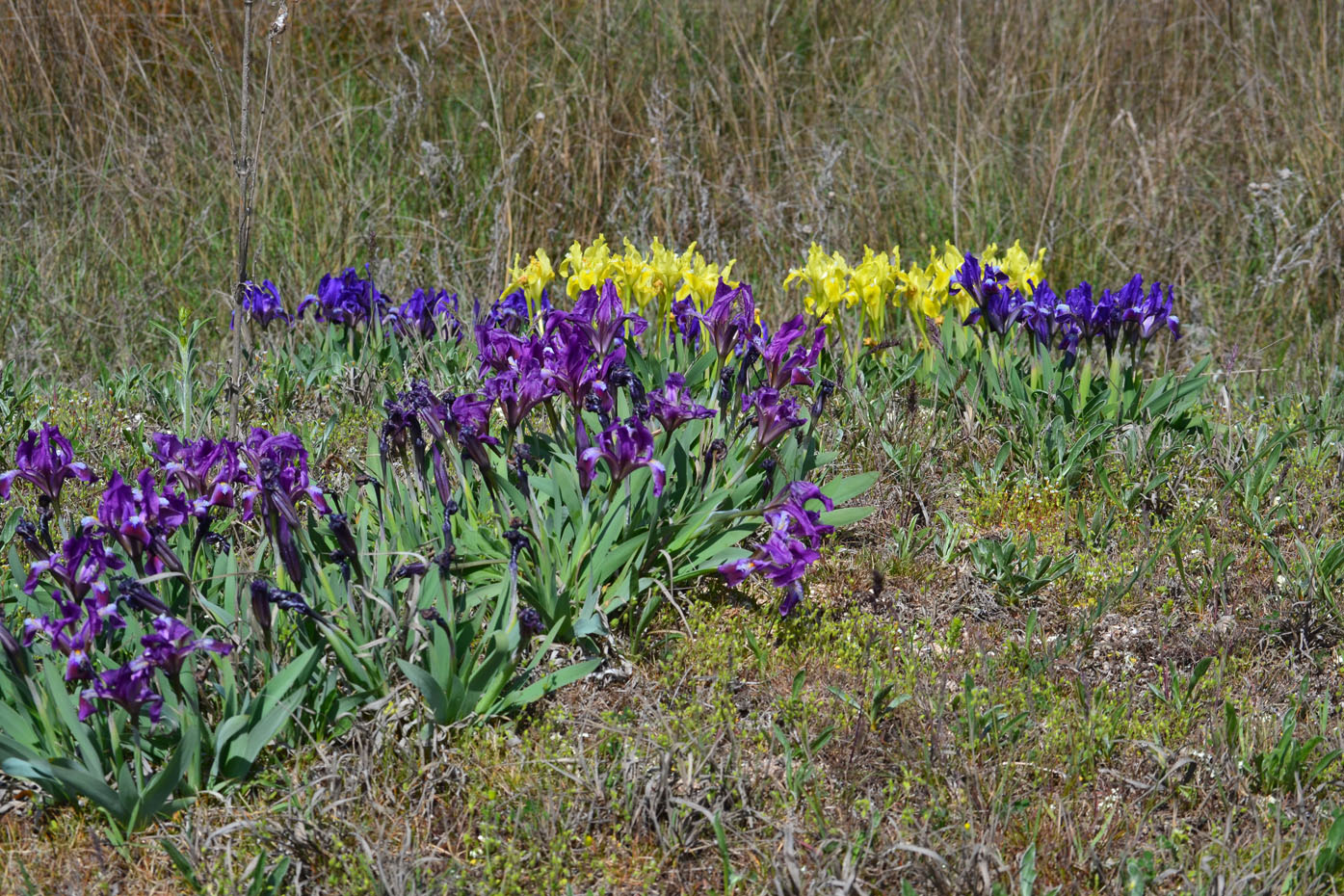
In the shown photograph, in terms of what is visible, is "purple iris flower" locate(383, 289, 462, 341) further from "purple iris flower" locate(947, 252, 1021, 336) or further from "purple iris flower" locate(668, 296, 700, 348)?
"purple iris flower" locate(947, 252, 1021, 336)

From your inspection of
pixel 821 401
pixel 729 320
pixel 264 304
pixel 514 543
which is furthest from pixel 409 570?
pixel 264 304

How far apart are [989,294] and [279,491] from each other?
2.35m

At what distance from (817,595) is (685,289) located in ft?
4.62

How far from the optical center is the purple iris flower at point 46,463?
2.23 meters

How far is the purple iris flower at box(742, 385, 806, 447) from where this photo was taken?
8.48 ft

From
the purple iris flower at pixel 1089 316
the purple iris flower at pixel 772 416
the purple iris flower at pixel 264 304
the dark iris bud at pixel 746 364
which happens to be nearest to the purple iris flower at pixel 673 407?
the purple iris flower at pixel 772 416

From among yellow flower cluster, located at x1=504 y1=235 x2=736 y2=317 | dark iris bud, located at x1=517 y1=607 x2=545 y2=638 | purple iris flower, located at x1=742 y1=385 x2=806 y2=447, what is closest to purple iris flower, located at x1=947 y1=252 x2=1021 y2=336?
yellow flower cluster, located at x1=504 y1=235 x2=736 y2=317

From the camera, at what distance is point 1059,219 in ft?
17.0

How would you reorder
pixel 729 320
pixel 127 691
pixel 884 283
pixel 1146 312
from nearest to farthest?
pixel 127 691 < pixel 729 320 < pixel 1146 312 < pixel 884 283

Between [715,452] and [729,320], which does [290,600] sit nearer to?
[715,452]

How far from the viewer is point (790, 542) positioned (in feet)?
7.72

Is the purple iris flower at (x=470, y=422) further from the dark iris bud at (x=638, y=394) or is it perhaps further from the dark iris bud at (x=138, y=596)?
the dark iris bud at (x=138, y=596)

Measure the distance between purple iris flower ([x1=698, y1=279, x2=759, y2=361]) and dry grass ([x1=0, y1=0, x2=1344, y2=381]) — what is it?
2.05 m

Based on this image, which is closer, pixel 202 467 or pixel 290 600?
pixel 290 600
